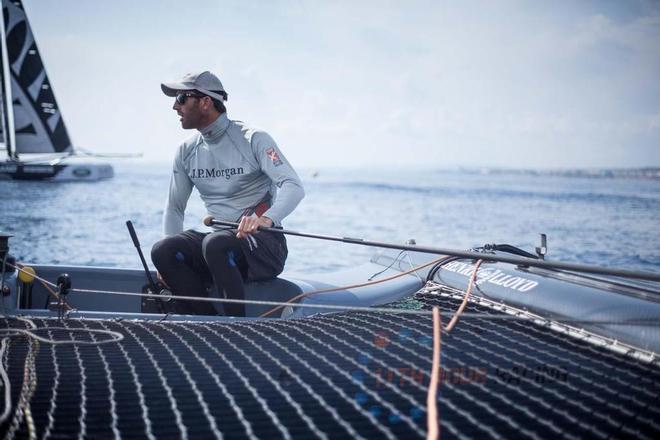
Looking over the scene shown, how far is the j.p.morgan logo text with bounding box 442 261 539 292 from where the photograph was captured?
2.57 metres

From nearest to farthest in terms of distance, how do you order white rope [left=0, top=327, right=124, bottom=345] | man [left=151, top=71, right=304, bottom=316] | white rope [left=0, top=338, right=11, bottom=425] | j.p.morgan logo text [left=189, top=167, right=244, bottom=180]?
white rope [left=0, top=338, right=11, bottom=425], white rope [left=0, top=327, right=124, bottom=345], man [left=151, top=71, right=304, bottom=316], j.p.morgan logo text [left=189, top=167, right=244, bottom=180]

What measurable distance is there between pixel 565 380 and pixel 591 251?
1206 centimetres

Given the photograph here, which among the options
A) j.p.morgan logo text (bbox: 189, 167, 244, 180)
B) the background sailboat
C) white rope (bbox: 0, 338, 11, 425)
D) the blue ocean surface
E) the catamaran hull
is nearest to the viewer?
white rope (bbox: 0, 338, 11, 425)

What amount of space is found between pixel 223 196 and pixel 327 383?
1571 millimetres

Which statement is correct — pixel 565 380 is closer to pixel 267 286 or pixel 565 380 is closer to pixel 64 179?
pixel 267 286

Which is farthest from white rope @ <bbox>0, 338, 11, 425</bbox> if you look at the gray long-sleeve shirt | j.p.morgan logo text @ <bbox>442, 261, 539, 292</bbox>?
j.p.morgan logo text @ <bbox>442, 261, 539, 292</bbox>

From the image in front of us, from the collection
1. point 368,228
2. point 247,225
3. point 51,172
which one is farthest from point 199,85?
point 51,172

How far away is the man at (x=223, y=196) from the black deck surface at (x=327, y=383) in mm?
476

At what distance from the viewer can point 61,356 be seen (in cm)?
190

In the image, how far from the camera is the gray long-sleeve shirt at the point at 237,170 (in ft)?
9.43

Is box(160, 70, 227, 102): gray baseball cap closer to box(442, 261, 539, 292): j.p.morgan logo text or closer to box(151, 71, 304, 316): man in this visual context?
box(151, 71, 304, 316): man

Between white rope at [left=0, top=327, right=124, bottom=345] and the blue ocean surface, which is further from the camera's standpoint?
the blue ocean surface

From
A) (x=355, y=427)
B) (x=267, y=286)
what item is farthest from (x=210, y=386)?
(x=267, y=286)

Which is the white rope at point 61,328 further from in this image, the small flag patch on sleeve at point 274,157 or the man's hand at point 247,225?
the small flag patch on sleeve at point 274,157
